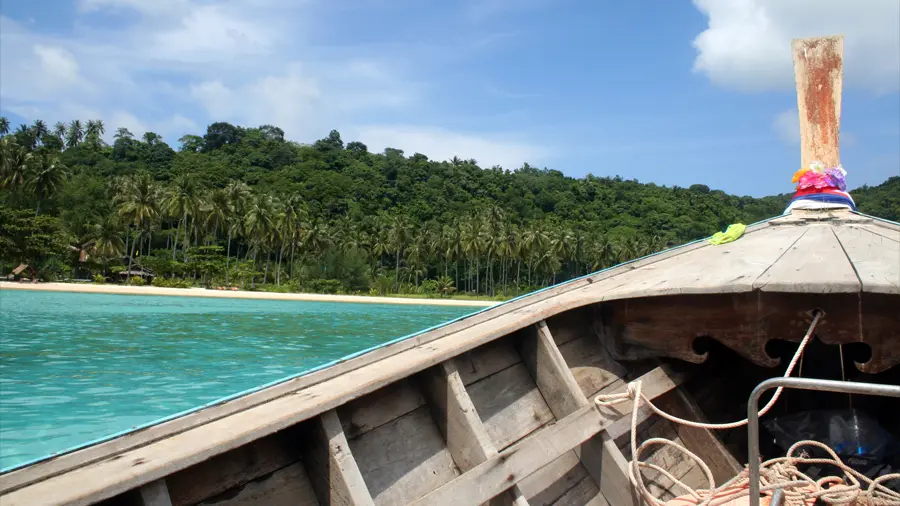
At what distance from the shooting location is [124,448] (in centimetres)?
181

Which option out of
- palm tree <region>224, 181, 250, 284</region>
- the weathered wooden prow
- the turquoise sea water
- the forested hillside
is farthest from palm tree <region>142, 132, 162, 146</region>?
the weathered wooden prow

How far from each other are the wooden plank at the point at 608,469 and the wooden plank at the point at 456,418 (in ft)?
2.26

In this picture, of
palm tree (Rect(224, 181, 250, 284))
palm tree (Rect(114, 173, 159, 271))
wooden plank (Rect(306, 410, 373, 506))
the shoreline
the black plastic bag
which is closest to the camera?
wooden plank (Rect(306, 410, 373, 506))

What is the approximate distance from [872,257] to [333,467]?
9.81ft

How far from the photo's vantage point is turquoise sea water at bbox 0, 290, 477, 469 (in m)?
9.84

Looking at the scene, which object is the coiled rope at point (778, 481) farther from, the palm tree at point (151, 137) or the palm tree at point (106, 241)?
the palm tree at point (151, 137)

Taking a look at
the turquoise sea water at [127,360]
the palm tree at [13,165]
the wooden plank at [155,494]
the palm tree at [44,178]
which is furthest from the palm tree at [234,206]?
the wooden plank at [155,494]

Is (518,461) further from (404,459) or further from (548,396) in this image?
(548,396)

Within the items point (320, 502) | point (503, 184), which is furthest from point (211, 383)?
point (503, 184)

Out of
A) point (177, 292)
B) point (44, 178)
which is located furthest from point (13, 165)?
point (177, 292)

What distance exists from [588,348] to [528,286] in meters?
69.3

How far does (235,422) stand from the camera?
6.58 ft

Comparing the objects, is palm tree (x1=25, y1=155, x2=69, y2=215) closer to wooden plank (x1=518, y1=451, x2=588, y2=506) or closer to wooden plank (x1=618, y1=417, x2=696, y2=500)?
wooden plank (x1=618, y1=417, x2=696, y2=500)

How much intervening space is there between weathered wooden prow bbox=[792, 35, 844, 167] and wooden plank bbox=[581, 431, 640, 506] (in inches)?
142
